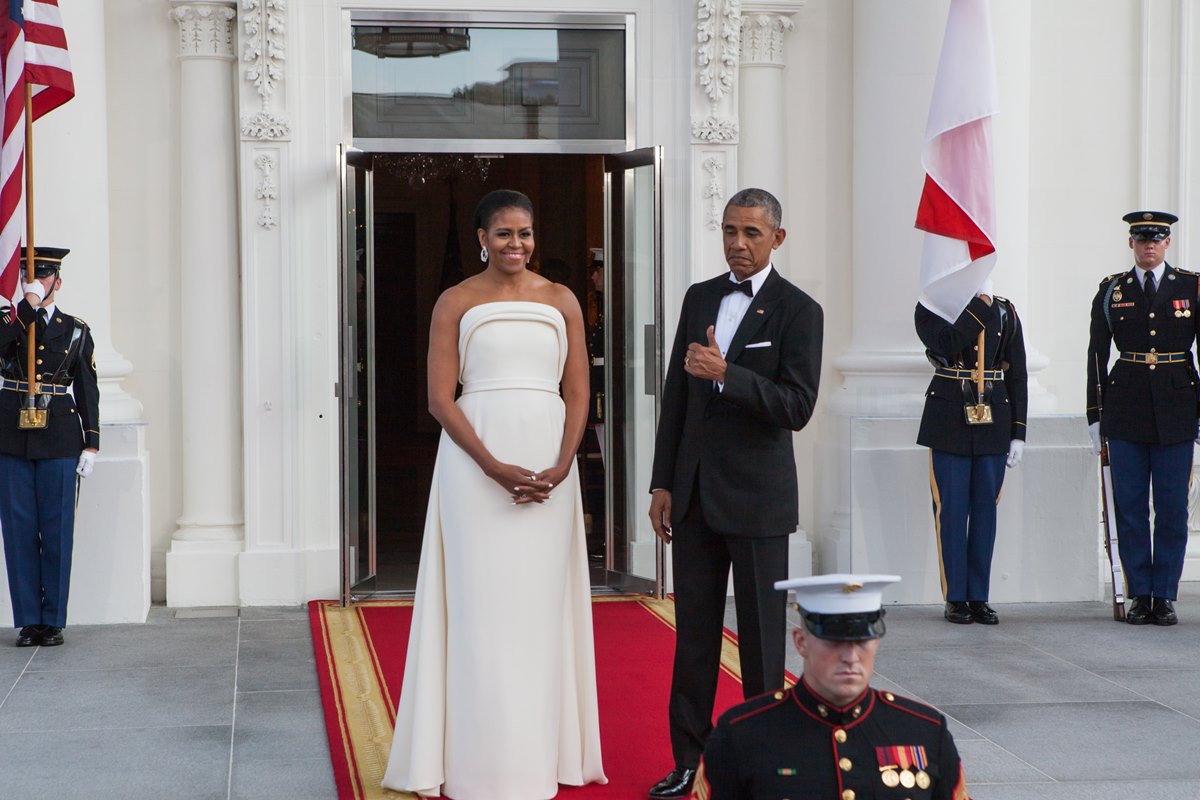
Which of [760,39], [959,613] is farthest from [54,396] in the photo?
[959,613]

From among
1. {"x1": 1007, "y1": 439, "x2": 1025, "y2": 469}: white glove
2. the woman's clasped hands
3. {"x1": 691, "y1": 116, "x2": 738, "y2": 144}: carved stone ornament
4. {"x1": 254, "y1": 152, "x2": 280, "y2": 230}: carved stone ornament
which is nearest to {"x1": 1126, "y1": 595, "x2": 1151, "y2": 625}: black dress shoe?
{"x1": 1007, "y1": 439, "x2": 1025, "y2": 469}: white glove

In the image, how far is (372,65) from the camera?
8.09 meters

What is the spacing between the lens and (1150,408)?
23.6 feet

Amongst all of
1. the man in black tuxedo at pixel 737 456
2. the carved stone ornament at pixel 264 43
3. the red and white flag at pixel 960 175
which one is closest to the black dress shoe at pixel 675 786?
the man in black tuxedo at pixel 737 456

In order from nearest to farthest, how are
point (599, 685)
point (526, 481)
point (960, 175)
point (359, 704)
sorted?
point (526, 481) < point (359, 704) < point (599, 685) < point (960, 175)

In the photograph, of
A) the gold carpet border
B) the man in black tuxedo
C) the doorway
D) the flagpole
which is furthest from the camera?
the doorway

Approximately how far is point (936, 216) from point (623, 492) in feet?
7.57

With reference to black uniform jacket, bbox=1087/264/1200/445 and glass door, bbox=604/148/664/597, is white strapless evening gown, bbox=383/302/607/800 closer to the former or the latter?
glass door, bbox=604/148/664/597

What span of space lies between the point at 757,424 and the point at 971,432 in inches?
133

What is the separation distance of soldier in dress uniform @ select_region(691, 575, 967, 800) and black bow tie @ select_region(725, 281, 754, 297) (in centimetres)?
165

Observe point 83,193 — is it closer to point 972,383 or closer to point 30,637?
point 30,637

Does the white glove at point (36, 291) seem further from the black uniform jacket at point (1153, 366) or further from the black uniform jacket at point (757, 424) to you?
the black uniform jacket at point (1153, 366)

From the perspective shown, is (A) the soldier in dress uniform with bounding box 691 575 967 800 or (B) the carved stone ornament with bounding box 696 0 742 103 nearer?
(A) the soldier in dress uniform with bounding box 691 575 967 800

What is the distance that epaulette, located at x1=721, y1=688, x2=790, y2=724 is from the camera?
2.58 meters
